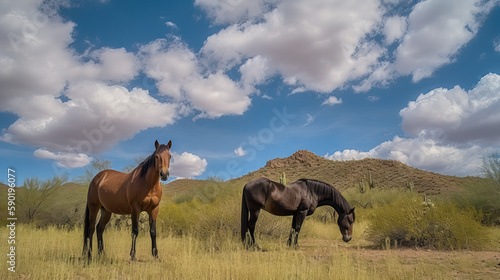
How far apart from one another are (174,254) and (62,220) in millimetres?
9679

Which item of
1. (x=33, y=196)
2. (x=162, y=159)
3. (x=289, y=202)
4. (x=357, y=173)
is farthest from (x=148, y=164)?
(x=357, y=173)

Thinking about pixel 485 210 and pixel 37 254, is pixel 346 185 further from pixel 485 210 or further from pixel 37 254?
pixel 37 254

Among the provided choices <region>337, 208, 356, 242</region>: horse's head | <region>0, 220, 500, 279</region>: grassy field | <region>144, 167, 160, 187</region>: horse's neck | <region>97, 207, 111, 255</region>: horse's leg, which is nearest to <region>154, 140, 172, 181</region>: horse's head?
<region>144, 167, 160, 187</region>: horse's neck

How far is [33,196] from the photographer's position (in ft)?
49.3

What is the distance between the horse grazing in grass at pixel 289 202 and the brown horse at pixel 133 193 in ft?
9.35

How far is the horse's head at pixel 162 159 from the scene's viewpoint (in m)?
5.90

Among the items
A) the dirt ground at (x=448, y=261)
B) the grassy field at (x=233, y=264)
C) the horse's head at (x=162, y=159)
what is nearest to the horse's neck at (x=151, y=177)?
the horse's head at (x=162, y=159)

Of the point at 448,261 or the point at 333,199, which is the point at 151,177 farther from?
the point at 448,261

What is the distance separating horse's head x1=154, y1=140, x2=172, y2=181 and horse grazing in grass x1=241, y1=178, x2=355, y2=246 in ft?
10.9

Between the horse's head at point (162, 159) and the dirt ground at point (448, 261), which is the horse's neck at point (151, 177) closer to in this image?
the horse's head at point (162, 159)

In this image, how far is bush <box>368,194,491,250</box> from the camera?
915 centimetres

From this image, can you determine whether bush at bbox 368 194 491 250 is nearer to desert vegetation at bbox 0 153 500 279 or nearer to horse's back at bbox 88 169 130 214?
desert vegetation at bbox 0 153 500 279

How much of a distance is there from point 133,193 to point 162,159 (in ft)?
4.04

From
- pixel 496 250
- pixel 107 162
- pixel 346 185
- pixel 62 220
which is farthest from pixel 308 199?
pixel 346 185
